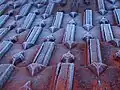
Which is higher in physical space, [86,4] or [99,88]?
[99,88]

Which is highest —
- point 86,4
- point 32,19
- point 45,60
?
point 45,60

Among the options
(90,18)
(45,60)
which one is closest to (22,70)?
(45,60)

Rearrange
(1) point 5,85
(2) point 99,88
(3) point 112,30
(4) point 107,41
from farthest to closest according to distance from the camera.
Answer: (3) point 112,30 → (4) point 107,41 → (1) point 5,85 → (2) point 99,88

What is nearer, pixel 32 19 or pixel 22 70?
pixel 22 70

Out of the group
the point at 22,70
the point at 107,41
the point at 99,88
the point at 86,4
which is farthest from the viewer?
the point at 86,4

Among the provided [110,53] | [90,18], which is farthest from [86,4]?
[110,53]

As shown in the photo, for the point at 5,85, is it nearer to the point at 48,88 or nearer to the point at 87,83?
the point at 48,88

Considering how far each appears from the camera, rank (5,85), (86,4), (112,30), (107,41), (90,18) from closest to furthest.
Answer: (5,85)
(107,41)
(112,30)
(90,18)
(86,4)

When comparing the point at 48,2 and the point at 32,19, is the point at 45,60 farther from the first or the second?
the point at 48,2

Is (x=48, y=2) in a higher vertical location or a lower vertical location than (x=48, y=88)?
lower
